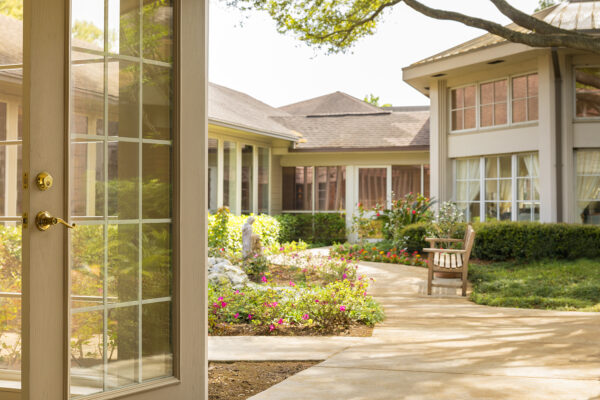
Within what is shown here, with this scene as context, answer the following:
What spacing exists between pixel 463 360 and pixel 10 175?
3677 millimetres

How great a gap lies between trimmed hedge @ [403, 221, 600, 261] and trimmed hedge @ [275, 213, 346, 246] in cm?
612

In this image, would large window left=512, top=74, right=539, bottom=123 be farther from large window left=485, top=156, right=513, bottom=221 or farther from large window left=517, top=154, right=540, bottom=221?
large window left=485, top=156, right=513, bottom=221

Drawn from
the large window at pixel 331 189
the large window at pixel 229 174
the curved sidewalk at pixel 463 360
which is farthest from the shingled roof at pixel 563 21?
the curved sidewalk at pixel 463 360

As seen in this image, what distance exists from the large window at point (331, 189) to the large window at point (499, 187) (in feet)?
15.3

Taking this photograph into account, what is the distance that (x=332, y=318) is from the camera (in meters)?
6.37

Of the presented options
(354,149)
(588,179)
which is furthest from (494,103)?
(354,149)

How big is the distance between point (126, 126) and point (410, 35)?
2045 inches

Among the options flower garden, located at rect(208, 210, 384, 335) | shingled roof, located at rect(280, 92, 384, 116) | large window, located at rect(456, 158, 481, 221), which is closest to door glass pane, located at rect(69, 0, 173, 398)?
flower garden, located at rect(208, 210, 384, 335)

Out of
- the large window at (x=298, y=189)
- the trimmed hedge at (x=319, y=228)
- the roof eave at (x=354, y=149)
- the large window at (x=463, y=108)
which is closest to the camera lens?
the large window at (x=463, y=108)

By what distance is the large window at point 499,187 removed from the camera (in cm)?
1417

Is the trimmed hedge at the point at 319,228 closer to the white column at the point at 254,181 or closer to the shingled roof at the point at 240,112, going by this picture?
the white column at the point at 254,181

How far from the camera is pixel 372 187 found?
19344 mm

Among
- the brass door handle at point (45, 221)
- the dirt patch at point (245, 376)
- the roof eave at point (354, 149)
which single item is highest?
the roof eave at point (354, 149)

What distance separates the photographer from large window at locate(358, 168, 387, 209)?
19.3 meters
